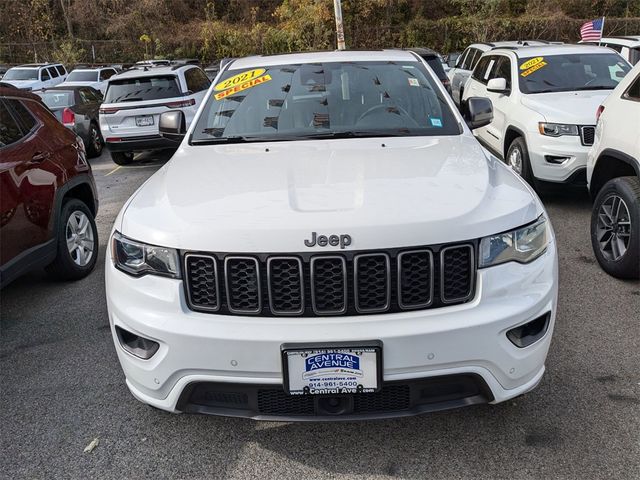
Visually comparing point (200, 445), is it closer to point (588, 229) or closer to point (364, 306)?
point (364, 306)

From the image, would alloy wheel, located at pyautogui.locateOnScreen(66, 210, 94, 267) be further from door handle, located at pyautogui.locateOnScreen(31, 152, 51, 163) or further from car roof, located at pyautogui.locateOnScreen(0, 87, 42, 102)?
car roof, located at pyautogui.locateOnScreen(0, 87, 42, 102)

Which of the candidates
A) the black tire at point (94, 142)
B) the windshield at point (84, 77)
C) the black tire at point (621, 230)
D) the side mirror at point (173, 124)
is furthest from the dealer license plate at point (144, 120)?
the windshield at point (84, 77)

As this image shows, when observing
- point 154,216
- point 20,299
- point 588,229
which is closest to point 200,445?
point 154,216

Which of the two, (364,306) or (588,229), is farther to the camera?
(588,229)

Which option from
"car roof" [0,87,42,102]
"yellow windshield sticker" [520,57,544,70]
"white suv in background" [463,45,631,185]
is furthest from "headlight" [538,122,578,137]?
"car roof" [0,87,42,102]

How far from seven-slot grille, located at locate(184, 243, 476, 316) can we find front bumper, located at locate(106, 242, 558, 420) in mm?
47

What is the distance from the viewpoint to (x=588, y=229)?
231 inches

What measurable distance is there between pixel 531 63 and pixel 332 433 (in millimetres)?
6257

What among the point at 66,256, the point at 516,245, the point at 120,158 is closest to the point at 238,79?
the point at 66,256

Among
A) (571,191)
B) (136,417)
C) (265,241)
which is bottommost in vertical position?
(571,191)

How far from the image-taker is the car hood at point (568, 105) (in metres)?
6.27

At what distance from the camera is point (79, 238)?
16.8 ft

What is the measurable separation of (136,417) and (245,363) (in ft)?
3.54

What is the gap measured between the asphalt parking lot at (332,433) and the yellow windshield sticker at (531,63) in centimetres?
463
